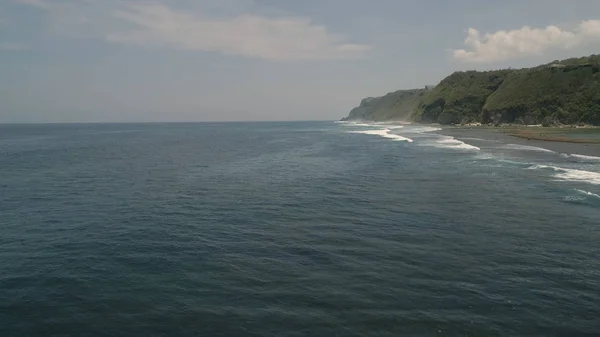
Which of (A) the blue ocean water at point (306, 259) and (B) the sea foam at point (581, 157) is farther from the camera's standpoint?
(B) the sea foam at point (581, 157)

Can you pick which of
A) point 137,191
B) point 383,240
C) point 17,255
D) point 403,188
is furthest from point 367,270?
point 137,191

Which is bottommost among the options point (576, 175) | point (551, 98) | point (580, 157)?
point (576, 175)

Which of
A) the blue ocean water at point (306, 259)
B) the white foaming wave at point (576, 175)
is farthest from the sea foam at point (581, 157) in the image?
the blue ocean water at point (306, 259)

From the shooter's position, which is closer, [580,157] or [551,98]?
[580,157]

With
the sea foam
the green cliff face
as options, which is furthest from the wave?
the green cliff face

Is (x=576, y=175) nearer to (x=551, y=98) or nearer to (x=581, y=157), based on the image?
(x=581, y=157)

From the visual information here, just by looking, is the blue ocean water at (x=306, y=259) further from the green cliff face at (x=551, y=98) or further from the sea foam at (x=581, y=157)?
the green cliff face at (x=551, y=98)

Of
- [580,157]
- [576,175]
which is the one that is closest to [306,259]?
[576,175]

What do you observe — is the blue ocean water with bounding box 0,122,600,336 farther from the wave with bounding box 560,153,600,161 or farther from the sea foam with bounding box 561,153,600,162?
the wave with bounding box 560,153,600,161

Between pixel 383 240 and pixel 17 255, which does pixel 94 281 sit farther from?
pixel 383 240
